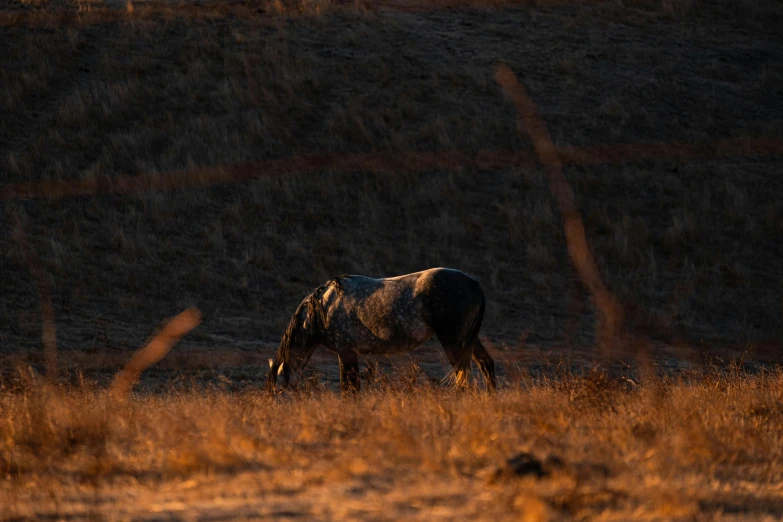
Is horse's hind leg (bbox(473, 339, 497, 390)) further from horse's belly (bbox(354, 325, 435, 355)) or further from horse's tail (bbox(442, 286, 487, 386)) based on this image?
horse's belly (bbox(354, 325, 435, 355))

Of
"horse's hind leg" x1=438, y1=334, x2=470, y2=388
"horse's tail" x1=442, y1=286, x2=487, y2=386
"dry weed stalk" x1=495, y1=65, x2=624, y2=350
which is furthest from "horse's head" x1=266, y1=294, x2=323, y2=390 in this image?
"dry weed stalk" x1=495, y1=65, x2=624, y2=350

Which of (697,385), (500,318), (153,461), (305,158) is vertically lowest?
(500,318)

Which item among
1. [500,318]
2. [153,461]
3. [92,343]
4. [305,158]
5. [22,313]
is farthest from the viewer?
[305,158]

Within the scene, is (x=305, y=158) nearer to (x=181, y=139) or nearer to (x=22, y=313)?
(x=181, y=139)

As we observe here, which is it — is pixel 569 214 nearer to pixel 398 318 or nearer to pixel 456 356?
pixel 456 356

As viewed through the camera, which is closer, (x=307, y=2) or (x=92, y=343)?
(x=92, y=343)

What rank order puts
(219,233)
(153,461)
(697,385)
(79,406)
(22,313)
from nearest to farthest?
(153,461) < (79,406) < (697,385) < (22,313) < (219,233)

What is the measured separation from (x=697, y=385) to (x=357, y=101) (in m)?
19.6

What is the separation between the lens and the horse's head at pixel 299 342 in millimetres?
11570

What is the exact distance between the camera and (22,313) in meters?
17.0

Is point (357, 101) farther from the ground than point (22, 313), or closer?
farther from the ground

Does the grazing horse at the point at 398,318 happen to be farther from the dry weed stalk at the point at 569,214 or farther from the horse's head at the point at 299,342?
the dry weed stalk at the point at 569,214

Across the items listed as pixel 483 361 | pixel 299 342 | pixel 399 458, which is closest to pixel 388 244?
pixel 299 342

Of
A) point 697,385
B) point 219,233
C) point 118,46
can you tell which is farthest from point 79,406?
point 118,46
